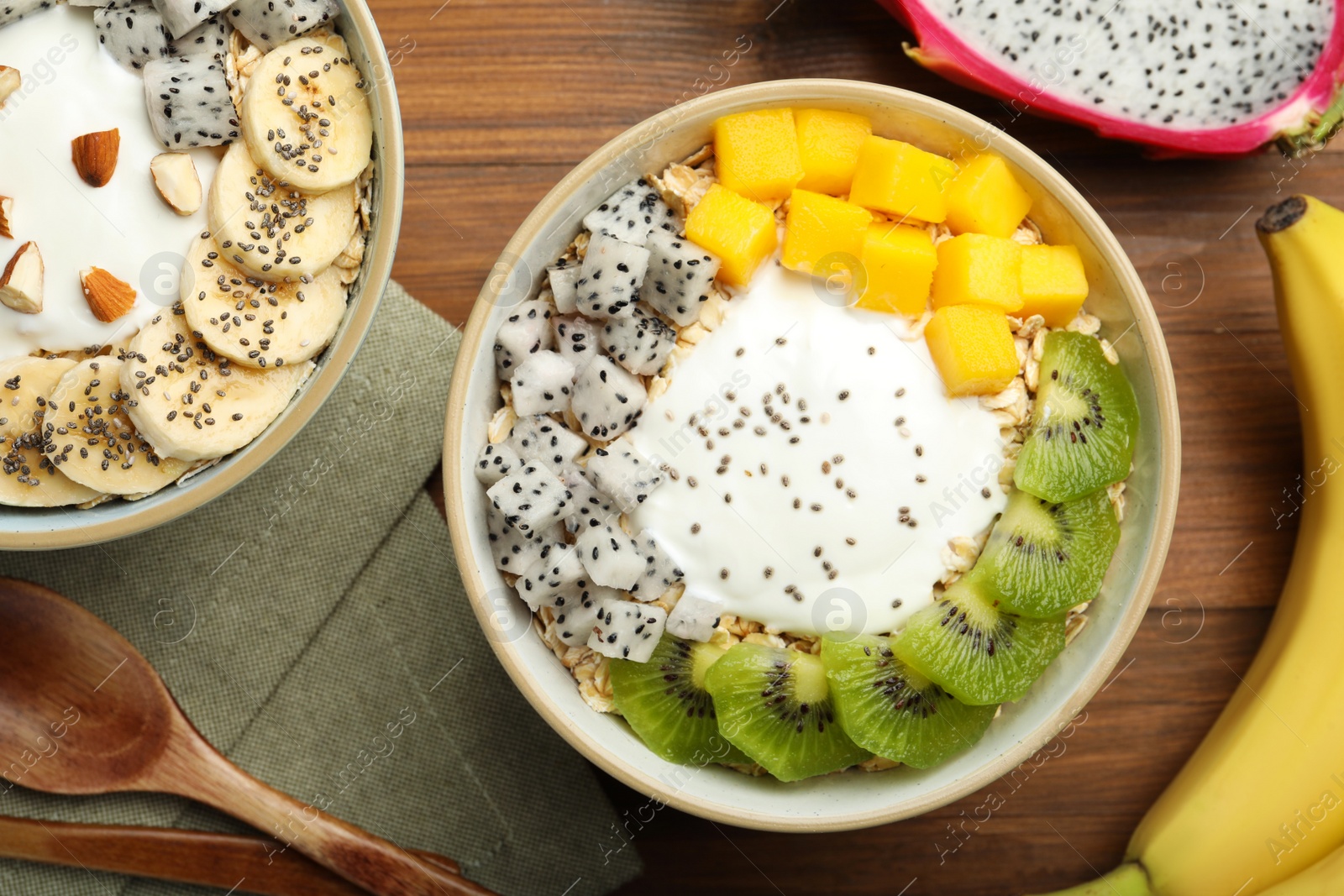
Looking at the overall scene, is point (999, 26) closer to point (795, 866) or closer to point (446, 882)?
point (795, 866)

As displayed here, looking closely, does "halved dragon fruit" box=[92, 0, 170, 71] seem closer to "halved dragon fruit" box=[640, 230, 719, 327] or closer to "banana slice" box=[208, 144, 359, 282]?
"banana slice" box=[208, 144, 359, 282]

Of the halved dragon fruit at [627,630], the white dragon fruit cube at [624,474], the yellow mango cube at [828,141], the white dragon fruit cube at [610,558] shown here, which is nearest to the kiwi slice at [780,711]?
the halved dragon fruit at [627,630]

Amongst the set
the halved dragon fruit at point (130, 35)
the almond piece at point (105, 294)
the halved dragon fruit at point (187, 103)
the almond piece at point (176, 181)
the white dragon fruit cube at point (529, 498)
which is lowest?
the white dragon fruit cube at point (529, 498)

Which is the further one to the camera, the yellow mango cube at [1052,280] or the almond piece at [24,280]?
the yellow mango cube at [1052,280]

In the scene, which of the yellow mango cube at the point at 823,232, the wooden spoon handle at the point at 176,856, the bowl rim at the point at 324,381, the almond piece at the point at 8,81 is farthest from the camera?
the wooden spoon handle at the point at 176,856

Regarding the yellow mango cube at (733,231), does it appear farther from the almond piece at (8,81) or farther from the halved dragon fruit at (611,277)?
the almond piece at (8,81)

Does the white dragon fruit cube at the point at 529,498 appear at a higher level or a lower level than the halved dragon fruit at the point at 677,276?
lower
